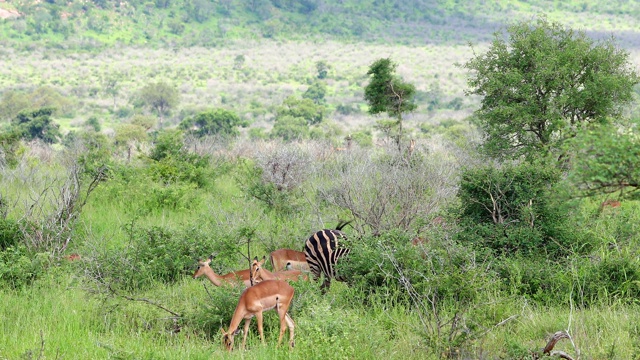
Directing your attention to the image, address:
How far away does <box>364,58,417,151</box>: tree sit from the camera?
552 inches

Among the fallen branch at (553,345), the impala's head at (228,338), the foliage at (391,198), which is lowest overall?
the foliage at (391,198)

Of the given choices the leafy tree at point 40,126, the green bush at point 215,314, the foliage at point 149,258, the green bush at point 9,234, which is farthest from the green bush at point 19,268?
the leafy tree at point 40,126

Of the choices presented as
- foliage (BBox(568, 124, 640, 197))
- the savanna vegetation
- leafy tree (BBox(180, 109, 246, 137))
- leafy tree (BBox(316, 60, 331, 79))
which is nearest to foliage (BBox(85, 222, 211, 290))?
the savanna vegetation

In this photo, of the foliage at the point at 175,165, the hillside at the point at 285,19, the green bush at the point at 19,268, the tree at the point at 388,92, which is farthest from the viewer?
the hillside at the point at 285,19

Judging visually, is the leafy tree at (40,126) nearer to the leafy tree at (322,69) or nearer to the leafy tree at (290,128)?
the leafy tree at (290,128)

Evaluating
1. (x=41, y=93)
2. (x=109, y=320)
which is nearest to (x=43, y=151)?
(x=109, y=320)

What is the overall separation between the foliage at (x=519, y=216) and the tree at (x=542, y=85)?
374cm

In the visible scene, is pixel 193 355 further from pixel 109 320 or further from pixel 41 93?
pixel 41 93

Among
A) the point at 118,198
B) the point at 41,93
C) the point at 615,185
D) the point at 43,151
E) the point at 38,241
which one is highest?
the point at 615,185

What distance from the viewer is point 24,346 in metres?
5.74

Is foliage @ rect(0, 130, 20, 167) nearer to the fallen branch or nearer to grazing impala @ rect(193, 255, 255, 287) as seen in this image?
grazing impala @ rect(193, 255, 255, 287)

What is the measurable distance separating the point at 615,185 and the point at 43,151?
19.6 metres

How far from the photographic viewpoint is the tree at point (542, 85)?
11781 millimetres

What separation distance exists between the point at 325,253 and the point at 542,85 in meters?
6.07
